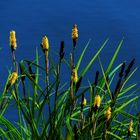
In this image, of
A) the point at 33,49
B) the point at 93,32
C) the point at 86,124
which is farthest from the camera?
the point at 93,32

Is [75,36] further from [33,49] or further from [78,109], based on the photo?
[33,49]

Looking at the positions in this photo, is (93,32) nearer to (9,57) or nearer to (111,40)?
(111,40)

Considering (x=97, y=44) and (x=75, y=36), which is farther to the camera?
(x=97, y=44)

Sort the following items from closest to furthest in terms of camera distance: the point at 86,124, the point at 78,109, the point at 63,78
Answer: the point at 86,124, the point at 78,109, the point at 63,78

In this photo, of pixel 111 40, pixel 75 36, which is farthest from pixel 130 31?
pixel 75 36

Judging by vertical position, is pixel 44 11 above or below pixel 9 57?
above

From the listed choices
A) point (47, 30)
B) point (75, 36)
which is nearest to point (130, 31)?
Answer: point (47, 30)

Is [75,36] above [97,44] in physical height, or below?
above

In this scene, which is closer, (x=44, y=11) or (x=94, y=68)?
(x=94, y=68)

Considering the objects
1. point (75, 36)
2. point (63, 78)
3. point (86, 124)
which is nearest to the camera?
point (75, 36)
